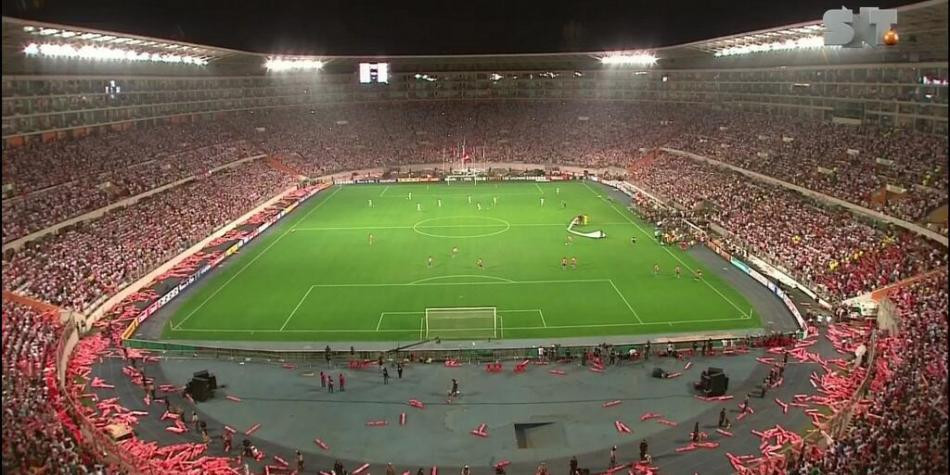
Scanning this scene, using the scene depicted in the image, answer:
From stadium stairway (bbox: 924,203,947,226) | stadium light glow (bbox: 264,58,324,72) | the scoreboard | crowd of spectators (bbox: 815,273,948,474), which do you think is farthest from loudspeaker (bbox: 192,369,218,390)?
the scoreboard

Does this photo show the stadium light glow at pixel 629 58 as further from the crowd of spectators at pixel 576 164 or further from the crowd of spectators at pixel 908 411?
the crowd of spectators at pixel 908 411

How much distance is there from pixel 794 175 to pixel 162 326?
142 ft

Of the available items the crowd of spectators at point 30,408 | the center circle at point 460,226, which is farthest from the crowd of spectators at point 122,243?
the center circle at point 460,226

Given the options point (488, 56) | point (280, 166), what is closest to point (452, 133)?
point (488, 56)

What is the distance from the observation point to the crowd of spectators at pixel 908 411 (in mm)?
16109

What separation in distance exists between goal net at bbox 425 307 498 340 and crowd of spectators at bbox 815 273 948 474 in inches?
634

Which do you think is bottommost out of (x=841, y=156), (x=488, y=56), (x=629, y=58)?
(x=841, y=156)

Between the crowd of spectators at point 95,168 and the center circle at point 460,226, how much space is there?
21322 millimetres

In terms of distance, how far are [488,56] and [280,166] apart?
95.5 feet

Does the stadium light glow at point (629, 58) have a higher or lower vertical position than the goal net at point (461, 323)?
higher

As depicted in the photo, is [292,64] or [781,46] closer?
[781,46]

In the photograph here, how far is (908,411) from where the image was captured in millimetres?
18906

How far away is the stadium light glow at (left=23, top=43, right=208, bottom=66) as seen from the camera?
45.8m

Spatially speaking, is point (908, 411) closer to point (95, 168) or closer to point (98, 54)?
point (95, 168)
